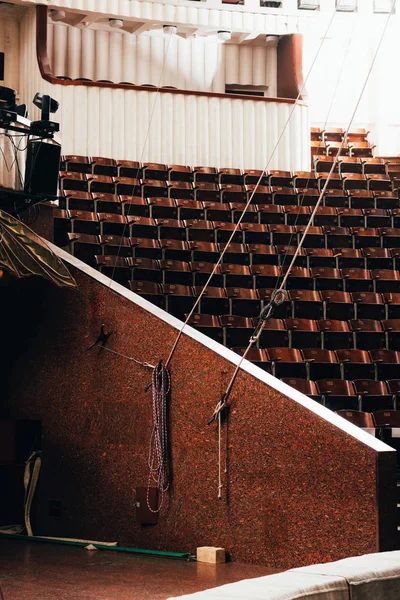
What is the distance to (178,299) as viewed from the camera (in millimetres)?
8469

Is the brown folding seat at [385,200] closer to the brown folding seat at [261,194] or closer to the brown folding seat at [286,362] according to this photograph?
the brown folding seat at [261,194]

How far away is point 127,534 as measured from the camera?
6.84 m

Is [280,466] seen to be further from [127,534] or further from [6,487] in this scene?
[6,487]

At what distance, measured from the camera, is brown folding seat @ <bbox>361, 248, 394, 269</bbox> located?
32.4ft

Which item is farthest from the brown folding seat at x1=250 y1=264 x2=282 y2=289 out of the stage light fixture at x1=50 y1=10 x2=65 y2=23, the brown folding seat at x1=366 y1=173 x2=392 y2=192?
the stage light fixture at x1=50 y1=10 x2=65 y2=23

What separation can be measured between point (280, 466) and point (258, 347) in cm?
238

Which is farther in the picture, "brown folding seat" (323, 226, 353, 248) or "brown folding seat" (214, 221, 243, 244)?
"brown folding seat" (323, 226, 353, 248)

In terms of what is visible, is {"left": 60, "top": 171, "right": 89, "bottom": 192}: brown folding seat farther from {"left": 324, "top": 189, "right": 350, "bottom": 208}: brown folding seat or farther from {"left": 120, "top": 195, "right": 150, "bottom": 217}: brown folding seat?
{"left": 324, "top": 189, "right": 350, "bottom": 208}: brown folding seat

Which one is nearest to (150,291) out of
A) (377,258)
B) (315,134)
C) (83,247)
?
(83,247)

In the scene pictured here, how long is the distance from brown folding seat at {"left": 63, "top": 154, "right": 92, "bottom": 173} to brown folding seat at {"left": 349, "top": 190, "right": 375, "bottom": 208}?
291 centimetres

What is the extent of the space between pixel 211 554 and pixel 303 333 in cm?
275

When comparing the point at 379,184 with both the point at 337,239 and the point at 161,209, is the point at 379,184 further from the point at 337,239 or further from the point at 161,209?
the point at 161,209

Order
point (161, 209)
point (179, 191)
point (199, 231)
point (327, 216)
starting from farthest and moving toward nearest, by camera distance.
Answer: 1. point (179, 191)
2. point (327, 216)
3. point (161, 209)
4. point (199, 231)

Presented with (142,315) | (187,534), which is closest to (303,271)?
(142,315)
